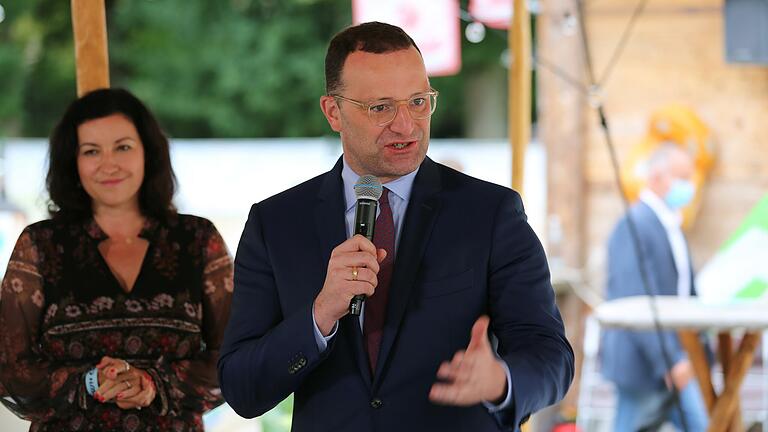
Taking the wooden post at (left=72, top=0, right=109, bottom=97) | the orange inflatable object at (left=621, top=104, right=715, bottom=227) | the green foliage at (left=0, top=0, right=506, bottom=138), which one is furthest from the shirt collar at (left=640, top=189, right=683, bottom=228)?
the green foliage at (left=0, top=0, right=506, bottom=138)

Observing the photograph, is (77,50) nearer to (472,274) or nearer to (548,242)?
(472,274)

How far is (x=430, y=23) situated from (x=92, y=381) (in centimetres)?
805

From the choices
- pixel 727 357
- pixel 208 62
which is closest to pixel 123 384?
pixel 727 357

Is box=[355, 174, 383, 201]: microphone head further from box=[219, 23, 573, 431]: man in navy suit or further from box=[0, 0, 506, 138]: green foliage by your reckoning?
box=[0, 0, 506, 138]: green foliage

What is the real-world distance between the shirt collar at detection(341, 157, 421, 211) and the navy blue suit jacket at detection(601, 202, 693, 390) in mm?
4172

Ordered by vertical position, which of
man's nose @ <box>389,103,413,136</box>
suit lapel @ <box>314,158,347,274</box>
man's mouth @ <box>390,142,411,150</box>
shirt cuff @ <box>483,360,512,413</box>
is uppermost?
man's nose @ <box>389,103,413,136</box>

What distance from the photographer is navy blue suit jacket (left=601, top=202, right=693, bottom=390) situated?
19.9ft

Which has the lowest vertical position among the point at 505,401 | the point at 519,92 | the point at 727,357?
the point at 727,357

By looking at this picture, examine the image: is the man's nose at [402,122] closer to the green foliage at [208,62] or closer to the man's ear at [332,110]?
the man's ear at [332,110]

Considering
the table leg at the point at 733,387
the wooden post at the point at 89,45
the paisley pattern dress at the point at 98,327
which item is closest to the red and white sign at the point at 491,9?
the table leg at the point at 733,387

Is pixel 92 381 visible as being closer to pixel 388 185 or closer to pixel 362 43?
pixel 388 185

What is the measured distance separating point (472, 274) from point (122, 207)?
3.77ft

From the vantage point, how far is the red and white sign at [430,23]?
A: 9625mm

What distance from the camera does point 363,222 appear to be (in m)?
1.88
